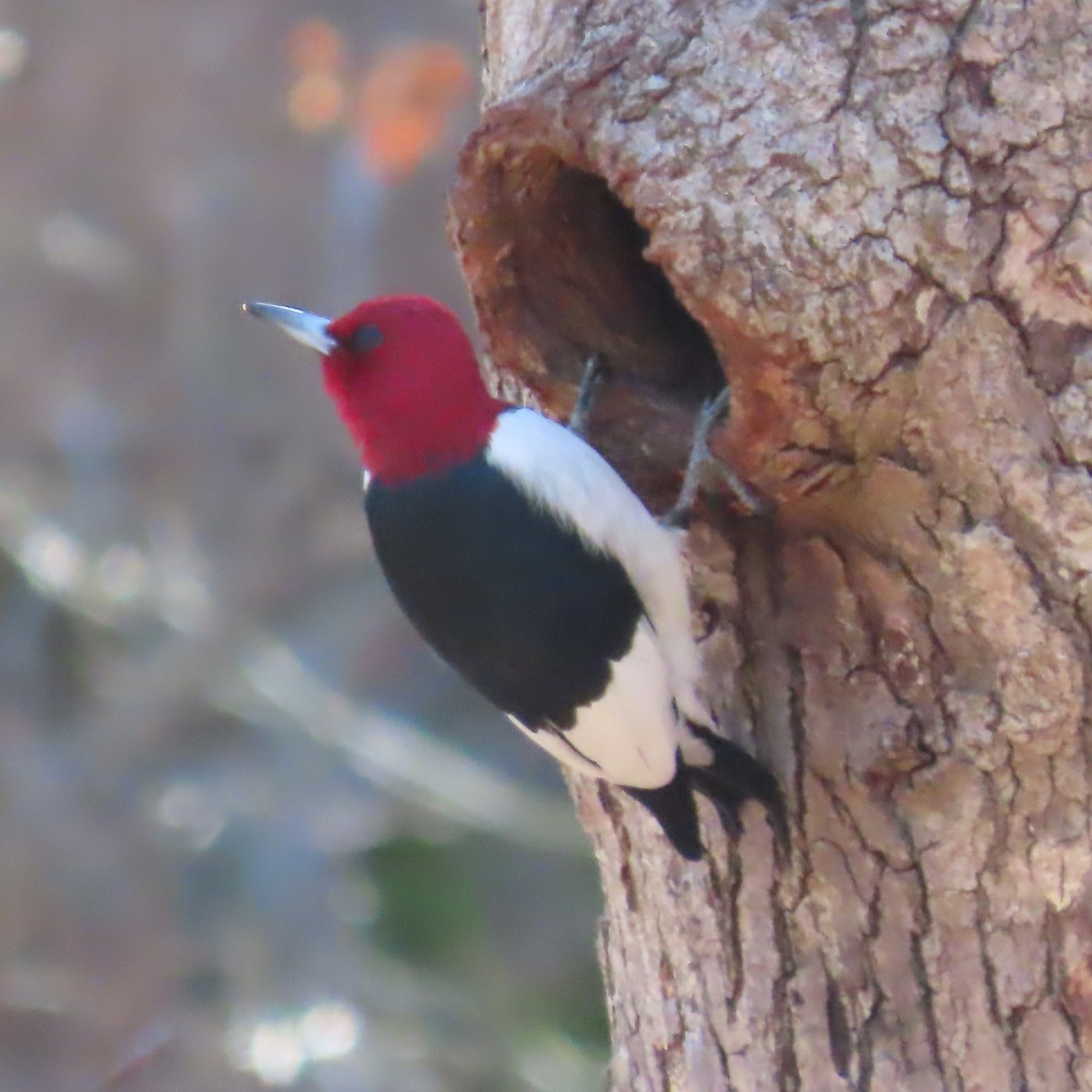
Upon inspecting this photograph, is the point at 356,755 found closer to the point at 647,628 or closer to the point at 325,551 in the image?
the point at 325,551

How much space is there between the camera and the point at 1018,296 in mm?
1885

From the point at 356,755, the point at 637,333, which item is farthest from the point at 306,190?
the point at 637,333

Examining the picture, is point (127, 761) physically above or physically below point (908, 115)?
above

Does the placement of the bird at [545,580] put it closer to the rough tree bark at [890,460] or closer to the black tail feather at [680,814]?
the black tail feather at [680,814]

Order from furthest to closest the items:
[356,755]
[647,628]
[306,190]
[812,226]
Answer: [306,190] < [356,755] < [647,628] < [812,226]

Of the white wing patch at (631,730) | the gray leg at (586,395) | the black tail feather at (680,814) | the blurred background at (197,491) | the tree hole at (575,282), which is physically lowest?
the black tail feather at (680,814)

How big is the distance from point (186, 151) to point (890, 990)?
488cm


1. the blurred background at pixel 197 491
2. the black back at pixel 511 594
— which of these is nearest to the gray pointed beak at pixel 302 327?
the black back at pixel 511 594

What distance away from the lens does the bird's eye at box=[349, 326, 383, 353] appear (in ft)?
7.98

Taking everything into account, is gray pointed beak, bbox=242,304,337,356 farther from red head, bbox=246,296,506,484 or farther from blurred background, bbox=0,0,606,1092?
blurred background, bbox=0,0,606,1092

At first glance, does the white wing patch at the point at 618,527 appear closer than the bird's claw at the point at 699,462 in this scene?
No

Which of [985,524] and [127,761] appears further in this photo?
[127,761]

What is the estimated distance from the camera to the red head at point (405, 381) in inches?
94.1

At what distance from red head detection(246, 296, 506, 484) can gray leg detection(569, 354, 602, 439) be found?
0.42 feet
